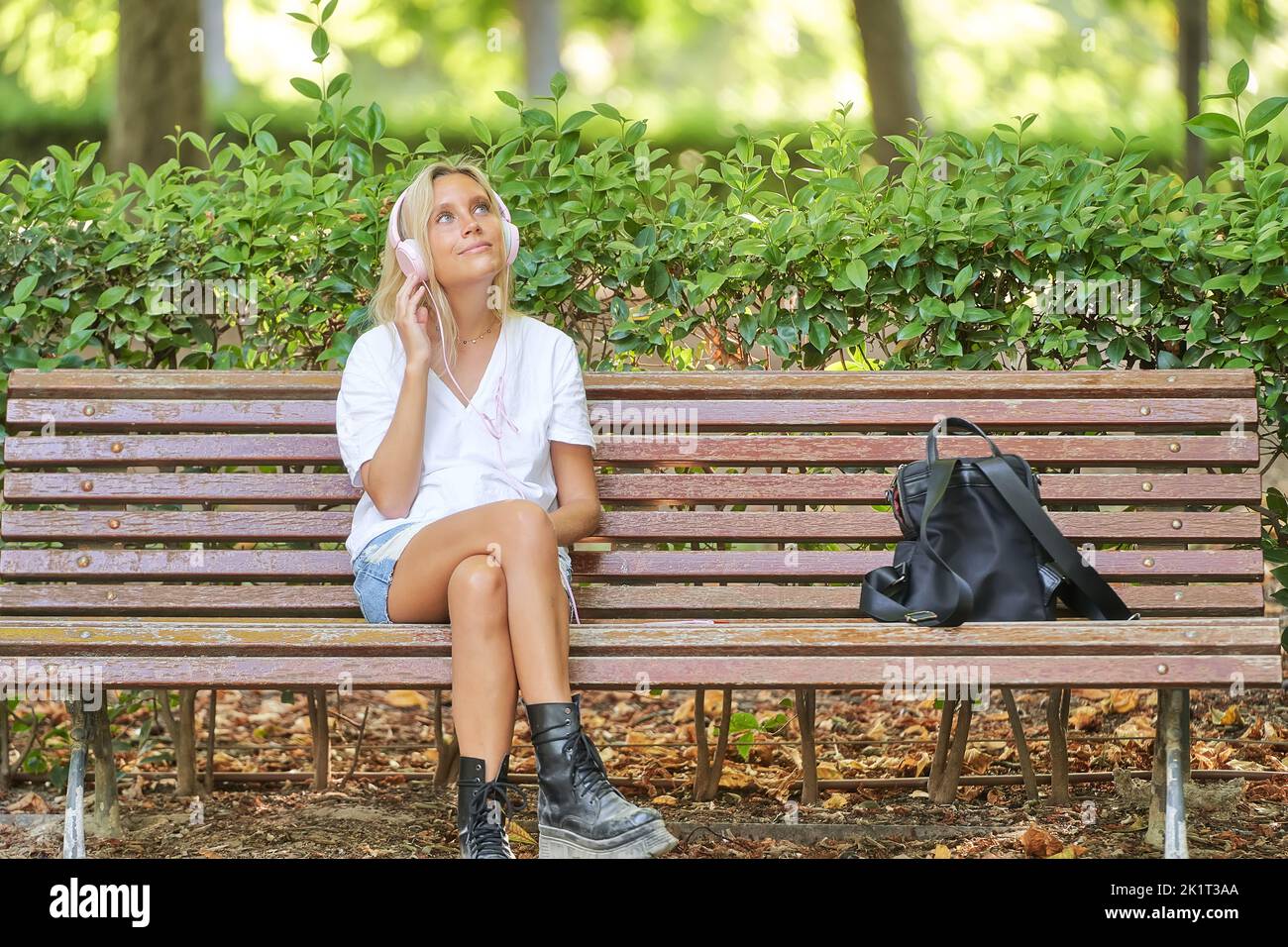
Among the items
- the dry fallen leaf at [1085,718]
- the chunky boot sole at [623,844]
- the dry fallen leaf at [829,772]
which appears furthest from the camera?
the dry fallen leaf at [1085,718]

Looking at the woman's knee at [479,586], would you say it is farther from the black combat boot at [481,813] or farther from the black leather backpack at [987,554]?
the black leather backpack at [987,554]

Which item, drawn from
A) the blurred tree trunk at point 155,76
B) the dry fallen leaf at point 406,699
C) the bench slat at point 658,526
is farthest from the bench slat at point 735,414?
the blurred tree trunk at point 155,76

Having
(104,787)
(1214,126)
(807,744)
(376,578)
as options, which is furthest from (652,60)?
(376,578)

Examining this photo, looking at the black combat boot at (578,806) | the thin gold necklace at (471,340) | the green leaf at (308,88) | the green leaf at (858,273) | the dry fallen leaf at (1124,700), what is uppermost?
the green leaf at (308,88)

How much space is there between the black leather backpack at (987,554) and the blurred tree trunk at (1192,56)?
5345 mm

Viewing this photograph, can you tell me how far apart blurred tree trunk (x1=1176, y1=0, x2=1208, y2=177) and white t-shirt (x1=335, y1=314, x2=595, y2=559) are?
547cm

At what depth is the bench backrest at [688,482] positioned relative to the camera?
3656 millimetres

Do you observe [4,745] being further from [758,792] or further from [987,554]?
[987,554]

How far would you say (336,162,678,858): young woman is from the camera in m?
2.98

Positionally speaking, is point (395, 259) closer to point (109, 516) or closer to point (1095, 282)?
point (109, 516)

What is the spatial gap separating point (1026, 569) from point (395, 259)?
1781 millimetres

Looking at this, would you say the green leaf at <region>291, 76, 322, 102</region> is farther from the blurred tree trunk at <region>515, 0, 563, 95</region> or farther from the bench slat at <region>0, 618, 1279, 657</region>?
the blurred tree trunk at <region>515, 0, 563, 95</region>

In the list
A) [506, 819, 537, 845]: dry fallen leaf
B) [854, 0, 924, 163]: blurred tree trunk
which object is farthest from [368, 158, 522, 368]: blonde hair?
[854, 0, 924, 163]: blurred tree trunk

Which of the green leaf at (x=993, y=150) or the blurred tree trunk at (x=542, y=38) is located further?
the blurred tree trunk at (x=542, y=38)
